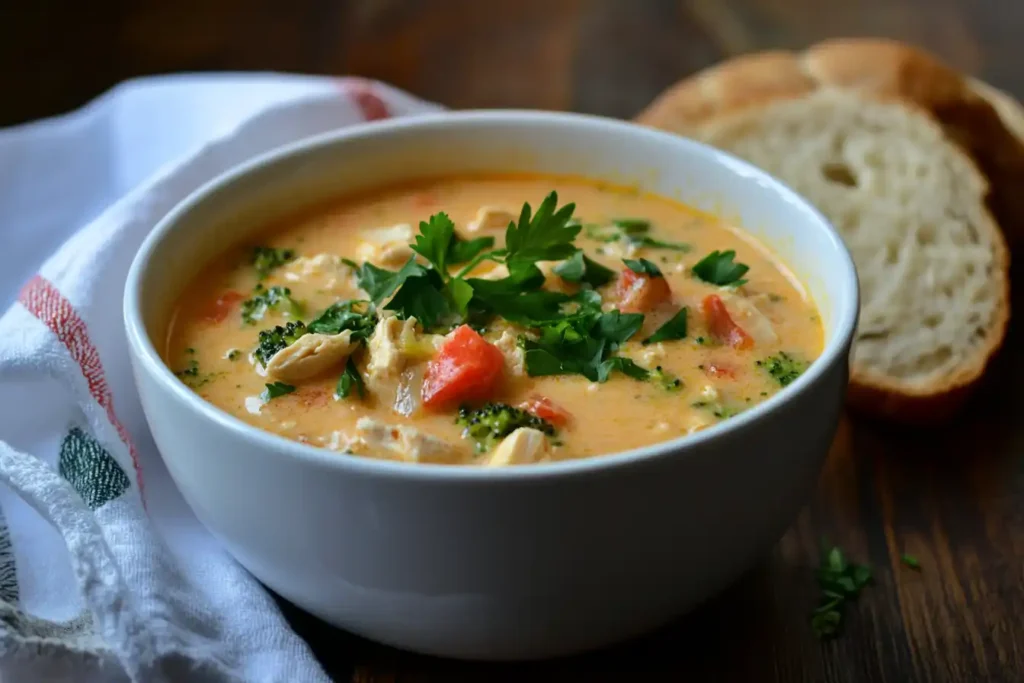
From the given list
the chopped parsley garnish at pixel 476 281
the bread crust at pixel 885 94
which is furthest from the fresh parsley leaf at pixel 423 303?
the bread crust at pixel 885 94

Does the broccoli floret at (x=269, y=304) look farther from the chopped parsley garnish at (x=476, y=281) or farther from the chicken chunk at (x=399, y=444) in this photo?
the chicken chunk at (x=399, y=444)

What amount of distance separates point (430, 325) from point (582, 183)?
775 millimetres

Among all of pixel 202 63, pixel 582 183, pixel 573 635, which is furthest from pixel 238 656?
pixel 202 63

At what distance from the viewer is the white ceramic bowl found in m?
1.70

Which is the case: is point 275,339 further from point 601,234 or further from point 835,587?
point 835,587

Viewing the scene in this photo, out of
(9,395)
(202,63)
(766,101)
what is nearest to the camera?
(9,395)

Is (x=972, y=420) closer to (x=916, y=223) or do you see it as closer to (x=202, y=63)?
(x=916, y=223)

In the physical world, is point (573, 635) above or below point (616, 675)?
above

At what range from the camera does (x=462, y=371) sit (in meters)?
2.08

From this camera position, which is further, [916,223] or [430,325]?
[916,223]

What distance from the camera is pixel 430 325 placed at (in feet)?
7.39

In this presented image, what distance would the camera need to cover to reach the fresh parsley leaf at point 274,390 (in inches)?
83.6

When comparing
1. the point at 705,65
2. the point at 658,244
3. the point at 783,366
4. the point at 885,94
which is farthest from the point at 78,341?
the point at 705,65

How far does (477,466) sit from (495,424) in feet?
0.54
